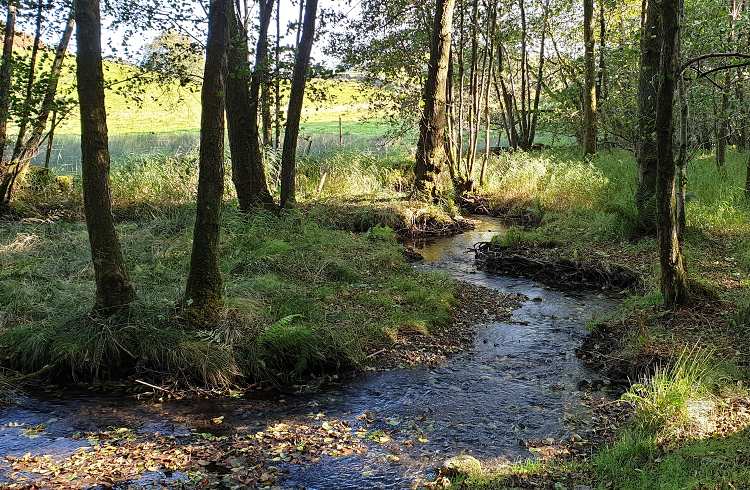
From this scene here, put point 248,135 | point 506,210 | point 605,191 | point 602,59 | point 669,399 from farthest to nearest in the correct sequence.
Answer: point 602,59 < point 506,210 < point 605,191 < point 248,135 < point 669,399

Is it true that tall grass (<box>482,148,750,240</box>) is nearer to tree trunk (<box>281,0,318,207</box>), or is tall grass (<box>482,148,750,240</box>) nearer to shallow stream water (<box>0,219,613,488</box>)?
shallow stream water (<box>0,219,613,488</box>)

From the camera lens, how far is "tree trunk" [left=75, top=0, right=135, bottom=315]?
17.7ft

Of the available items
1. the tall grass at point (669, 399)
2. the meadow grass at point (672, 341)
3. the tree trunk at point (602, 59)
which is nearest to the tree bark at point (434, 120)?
the meadow grass at point (672, 341)

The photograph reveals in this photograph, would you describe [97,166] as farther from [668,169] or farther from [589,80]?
[589,80]

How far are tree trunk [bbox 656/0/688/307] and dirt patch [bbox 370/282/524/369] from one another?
2140 mm

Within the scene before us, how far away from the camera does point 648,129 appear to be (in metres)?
9.98

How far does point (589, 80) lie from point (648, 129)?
1041 centimetres

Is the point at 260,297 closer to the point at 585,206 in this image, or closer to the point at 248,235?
the point at 248,235

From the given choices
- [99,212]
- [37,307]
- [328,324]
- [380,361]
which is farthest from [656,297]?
[37,307]

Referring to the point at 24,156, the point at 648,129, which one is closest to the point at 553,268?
the point at 648,129

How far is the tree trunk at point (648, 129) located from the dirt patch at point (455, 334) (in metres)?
3.40

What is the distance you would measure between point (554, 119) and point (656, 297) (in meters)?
21.0

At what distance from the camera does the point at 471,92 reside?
17.9 m

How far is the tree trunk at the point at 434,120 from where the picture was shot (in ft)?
50.5
